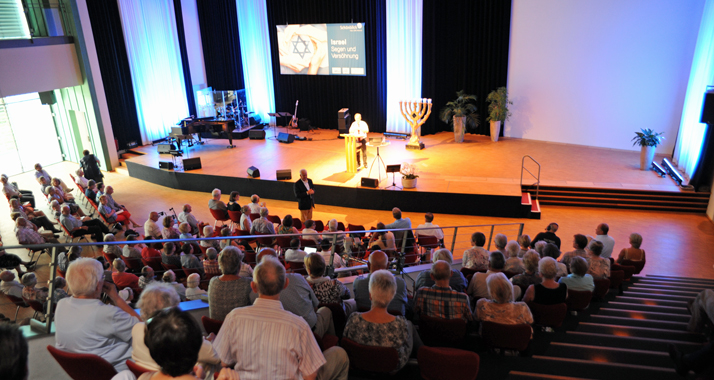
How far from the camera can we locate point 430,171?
37.4 ft

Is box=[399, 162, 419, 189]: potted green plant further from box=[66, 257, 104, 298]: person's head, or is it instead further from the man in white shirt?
box=[66, 257, 104, 298]: person's head

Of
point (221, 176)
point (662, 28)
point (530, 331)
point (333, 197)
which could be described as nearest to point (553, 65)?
point (662, 28)

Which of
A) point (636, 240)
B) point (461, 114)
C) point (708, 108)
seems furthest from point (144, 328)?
point (461, 114)

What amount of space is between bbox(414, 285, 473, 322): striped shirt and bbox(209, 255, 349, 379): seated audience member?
131cm

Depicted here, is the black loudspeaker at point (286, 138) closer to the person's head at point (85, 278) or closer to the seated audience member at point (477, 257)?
the seated audience member at point (477, 257)

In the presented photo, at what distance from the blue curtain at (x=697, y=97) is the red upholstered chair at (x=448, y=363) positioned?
9678mm

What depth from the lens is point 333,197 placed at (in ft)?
35.2

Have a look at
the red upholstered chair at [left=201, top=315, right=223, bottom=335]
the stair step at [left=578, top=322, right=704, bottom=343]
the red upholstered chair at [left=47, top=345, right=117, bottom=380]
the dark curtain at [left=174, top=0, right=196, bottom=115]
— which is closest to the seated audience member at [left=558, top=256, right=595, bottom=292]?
the stair step at [left=578, top=322, right=704, bottom=343]

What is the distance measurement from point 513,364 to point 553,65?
40.3 feet

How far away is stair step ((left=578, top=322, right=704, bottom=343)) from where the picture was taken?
12.4ft

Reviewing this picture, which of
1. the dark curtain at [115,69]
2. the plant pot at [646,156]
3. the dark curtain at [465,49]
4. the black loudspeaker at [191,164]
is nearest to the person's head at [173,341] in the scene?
the black loudspeaker at [191,164]

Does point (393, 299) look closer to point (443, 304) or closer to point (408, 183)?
point (443, 304)

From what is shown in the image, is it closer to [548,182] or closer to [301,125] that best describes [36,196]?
[301,125]

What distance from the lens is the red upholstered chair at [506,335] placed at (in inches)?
120
